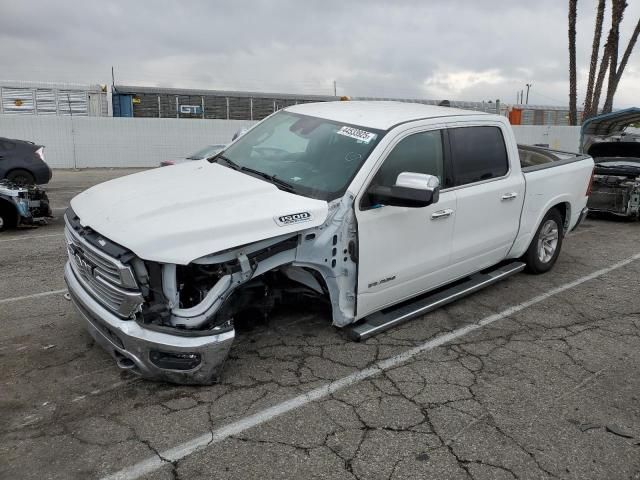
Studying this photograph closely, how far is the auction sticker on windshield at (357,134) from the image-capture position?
13.4 feet

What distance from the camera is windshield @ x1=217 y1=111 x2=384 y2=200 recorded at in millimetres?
3900

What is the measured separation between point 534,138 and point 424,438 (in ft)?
83.1

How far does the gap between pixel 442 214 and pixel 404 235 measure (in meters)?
0.46

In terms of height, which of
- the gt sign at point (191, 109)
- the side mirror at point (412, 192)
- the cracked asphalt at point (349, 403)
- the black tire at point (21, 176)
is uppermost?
the gt sign at point (191, 109)

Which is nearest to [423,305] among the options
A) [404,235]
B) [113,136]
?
[404,235]

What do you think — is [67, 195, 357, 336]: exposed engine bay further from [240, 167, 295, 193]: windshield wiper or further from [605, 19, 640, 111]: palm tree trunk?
[605, 19, 640, 111]: palm tree trunk

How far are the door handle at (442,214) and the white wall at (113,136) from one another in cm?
1742

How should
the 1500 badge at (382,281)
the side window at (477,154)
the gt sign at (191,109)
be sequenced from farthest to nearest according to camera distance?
the gt sign at (191,109) < the side window at (477,154) < the 1500 badge at (382,281)

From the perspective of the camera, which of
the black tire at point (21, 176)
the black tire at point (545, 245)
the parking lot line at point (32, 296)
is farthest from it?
the black tire at point (21, 176)

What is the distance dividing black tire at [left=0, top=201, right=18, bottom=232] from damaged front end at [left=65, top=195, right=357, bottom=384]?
17.0 feet

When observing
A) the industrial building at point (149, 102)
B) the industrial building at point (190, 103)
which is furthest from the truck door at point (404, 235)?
the industrial building at point (190, 103)

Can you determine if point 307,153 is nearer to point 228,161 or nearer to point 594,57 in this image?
point 228,161

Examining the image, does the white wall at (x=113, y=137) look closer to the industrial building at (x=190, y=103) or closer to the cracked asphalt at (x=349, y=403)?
the industrial building at (x=190, y=103)

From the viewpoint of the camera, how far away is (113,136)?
1955 cm
